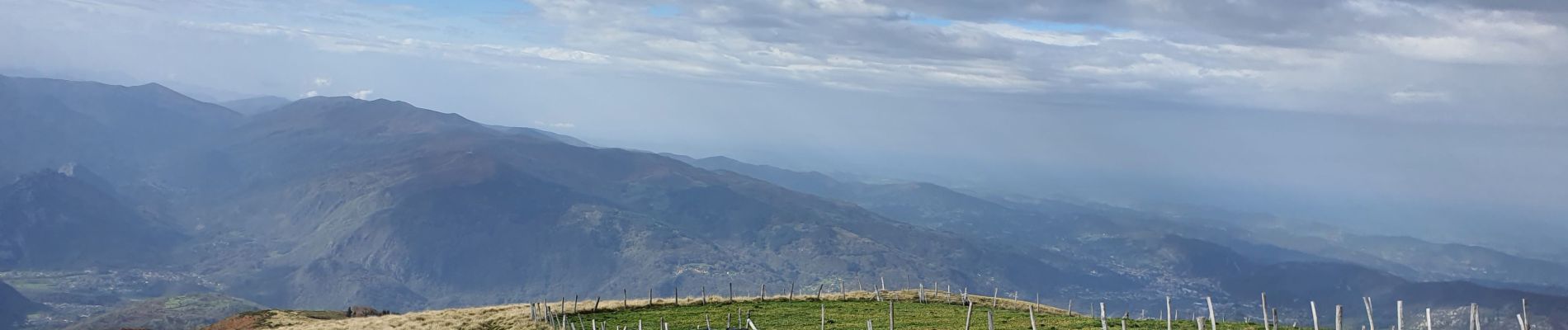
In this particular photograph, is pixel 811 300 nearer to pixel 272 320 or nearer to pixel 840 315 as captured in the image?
pixel 840 315

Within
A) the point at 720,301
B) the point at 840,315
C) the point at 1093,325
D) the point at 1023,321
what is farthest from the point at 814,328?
the point at 720,301

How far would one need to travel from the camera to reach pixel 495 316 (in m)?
71.6

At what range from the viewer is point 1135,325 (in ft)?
173

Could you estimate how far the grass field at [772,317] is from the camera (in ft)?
184

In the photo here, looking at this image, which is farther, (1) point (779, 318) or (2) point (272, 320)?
(2) point (272, 320)

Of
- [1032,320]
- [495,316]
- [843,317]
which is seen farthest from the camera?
[495,316]

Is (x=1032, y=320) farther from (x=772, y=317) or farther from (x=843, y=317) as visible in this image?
(x=772, y=317)

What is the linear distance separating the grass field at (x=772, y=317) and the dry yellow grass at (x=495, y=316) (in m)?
0.06

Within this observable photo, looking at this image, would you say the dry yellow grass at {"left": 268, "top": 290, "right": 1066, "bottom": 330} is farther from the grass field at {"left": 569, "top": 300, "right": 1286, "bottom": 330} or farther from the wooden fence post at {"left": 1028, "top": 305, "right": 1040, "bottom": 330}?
the wooden fence post at {"left": 1028, "top": 305, "right": 1040, "bottom": 330}

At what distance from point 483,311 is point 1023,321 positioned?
41989 mm

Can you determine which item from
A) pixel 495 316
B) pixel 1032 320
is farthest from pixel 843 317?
pixel 1032 320

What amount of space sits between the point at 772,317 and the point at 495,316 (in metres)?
21.1

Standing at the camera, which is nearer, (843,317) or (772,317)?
(843,317)

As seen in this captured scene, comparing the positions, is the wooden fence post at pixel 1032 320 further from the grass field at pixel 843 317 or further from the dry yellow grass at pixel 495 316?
the dry yellow grass at pixel 495 316
